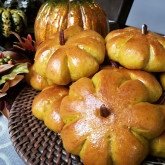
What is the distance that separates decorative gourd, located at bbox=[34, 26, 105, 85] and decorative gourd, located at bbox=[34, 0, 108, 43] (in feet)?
1.20

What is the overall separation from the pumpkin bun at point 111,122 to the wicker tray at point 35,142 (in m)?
0.07

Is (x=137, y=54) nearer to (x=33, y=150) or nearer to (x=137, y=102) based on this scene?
(x=137, y=102)

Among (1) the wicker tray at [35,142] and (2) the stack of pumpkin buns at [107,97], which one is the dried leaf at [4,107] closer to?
(1) the wicker tray at [35,142]

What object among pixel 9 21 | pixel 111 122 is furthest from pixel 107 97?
pixel 9 21

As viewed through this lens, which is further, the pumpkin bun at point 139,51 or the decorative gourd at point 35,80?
the decorative gourd at point 35,80

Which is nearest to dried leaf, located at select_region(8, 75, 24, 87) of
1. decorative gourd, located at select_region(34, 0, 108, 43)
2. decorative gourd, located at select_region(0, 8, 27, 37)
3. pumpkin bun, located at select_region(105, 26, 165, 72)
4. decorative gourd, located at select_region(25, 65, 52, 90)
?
decorative gourd, located at select_region(25, 65, 52, 90)

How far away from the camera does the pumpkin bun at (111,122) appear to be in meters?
0.43

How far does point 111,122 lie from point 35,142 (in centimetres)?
25

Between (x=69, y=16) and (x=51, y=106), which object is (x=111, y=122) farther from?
(x=69, y=16)

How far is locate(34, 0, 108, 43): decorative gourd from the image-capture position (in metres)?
0.94

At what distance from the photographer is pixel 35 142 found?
575 mm

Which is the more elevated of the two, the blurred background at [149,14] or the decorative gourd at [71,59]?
the decorative gourd at [71,59]

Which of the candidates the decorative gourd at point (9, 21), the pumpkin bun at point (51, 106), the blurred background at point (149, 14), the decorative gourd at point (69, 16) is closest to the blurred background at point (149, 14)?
the blurred background at point (149, 14)

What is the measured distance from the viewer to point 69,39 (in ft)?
2.02
